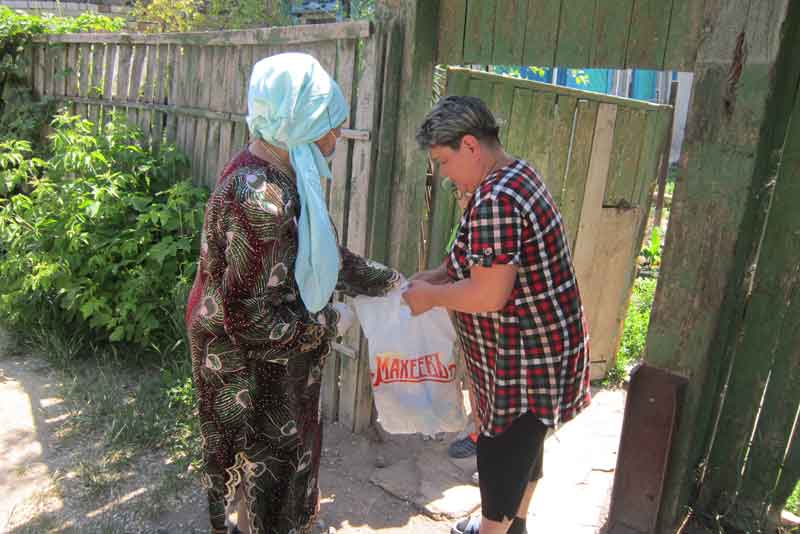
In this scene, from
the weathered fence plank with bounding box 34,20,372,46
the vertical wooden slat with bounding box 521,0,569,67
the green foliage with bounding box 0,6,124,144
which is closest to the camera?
the vertical wooden slat with bounding box 521,0,569,67

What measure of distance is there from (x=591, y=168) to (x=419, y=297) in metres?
2.26

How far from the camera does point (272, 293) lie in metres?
2.02

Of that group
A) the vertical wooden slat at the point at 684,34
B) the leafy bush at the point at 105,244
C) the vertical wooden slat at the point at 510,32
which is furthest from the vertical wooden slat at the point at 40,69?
the vertical wooden slat at the point at 684,34

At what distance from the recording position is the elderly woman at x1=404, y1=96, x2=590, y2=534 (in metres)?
1.99

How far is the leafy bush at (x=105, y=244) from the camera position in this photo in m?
4.19

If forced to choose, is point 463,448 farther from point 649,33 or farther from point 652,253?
point 652,253

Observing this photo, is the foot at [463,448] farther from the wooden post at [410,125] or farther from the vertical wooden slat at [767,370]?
the vertical wooden slat at [767,370]

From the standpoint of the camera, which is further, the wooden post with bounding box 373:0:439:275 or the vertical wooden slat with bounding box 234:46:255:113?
the vertical wooden slat with bounding box 234:46:255:113

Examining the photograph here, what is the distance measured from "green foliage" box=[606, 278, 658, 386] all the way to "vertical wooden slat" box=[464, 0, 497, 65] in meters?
2.14

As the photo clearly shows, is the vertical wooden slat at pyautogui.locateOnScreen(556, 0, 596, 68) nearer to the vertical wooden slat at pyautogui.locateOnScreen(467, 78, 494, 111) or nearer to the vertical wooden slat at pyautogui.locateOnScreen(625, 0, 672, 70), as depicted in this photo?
the vertical wooden slat at pyautogui.locateOnScreen(625, 0, 672, 70)

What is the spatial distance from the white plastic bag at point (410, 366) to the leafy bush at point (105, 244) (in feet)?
6.64

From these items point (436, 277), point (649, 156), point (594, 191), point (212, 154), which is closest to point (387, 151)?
point (436, 277)

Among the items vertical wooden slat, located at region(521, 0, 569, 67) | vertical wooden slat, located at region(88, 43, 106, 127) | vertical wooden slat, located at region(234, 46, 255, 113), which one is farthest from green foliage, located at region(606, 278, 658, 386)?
vertical wooden slat, located at region(88, 43, 106, 127)

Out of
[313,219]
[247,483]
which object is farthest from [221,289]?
[247,483]
